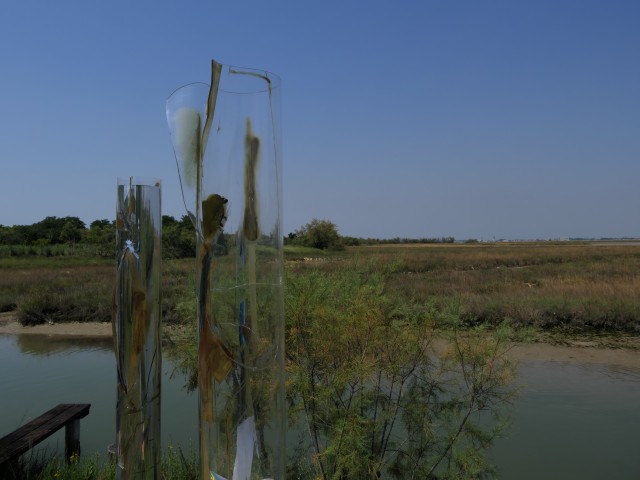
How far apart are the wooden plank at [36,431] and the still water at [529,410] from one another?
2.22ft

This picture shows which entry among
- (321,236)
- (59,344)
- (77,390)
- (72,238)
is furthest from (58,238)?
(77,390)

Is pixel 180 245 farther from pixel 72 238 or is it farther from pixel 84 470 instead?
pixel 72 238

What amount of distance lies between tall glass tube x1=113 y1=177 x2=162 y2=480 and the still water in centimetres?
296

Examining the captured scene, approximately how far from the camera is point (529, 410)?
628cm

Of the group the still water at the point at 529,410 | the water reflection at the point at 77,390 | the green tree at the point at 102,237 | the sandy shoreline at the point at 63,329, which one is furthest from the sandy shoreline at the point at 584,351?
the green tree at the point at 102,237

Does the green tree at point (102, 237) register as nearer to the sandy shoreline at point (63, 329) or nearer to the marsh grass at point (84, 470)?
the sandy shoreline at point (63, 329)

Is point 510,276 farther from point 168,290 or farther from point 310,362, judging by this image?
point 310,362

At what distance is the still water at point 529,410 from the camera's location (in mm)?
4867

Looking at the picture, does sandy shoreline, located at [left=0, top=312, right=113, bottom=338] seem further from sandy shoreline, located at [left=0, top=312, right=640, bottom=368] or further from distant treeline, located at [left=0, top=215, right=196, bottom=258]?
distant treeline, located at [left=0, top=215, right=196, bottom=258]

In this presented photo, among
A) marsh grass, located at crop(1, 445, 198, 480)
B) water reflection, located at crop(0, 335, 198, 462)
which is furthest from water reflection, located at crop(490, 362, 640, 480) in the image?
water reflection, located at crop(0, 335, 198, 462)

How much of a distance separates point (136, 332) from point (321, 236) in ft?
157

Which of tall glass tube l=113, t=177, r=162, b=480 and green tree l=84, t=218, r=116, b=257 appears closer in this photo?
tall glass tube l=113, t=177, r=162, b=480

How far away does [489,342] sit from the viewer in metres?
3.70

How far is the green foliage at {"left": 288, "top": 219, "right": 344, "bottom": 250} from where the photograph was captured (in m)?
49.0
